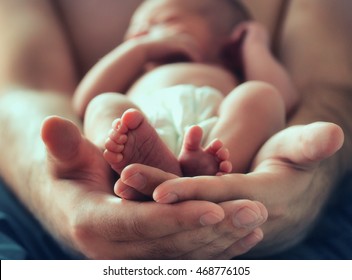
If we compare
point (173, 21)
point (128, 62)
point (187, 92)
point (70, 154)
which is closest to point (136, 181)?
point (70, 154)

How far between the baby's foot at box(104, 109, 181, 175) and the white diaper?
0.13m

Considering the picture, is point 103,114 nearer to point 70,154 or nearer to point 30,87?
point 70,154

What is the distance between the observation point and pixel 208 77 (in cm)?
109

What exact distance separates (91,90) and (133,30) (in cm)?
25

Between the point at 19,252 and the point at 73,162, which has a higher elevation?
the point at 73,162

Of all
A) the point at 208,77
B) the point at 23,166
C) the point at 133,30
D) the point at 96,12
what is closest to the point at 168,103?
the point at 208,77

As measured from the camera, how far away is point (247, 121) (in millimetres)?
852

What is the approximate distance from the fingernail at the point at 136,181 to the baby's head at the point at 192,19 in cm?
68

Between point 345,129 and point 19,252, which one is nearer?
point 19,252

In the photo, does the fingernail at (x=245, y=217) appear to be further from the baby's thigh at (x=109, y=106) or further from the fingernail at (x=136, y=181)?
the baby's thigh at (x=109, y=106)

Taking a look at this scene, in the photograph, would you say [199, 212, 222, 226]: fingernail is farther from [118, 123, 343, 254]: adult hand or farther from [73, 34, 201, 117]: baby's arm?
[73, 34, 201, 117]: baby's arm

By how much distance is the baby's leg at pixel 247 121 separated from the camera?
83 cm

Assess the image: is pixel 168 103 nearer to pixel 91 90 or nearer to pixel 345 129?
pixel 91 90

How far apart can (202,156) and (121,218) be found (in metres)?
0.15
